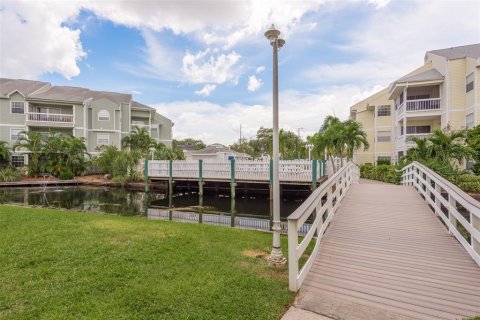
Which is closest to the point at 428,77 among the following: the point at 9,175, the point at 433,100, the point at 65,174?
the point at 433,100

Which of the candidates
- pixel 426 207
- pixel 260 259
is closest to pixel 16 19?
pixel 260 259

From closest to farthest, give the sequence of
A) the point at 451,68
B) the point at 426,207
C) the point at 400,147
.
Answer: the point at 426,207 → the point at 451,68 → the point at 400,147

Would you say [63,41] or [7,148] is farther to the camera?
[7,148]

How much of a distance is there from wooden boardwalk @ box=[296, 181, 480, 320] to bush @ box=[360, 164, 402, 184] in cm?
939

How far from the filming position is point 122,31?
52.4 ft

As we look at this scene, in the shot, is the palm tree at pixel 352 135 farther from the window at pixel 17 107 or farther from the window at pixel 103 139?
the window at pixel 17 107

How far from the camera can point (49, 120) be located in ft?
98.3

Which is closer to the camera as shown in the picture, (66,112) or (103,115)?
(66,112)

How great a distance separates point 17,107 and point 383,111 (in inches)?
1495

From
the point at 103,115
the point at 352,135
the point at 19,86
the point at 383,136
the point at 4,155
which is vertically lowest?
the point at 4,155

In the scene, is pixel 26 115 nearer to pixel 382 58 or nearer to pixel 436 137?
pixel 382 58

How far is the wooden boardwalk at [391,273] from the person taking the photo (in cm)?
330

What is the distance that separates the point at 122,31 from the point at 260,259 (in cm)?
1611

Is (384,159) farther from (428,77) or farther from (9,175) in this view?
(9,175)
